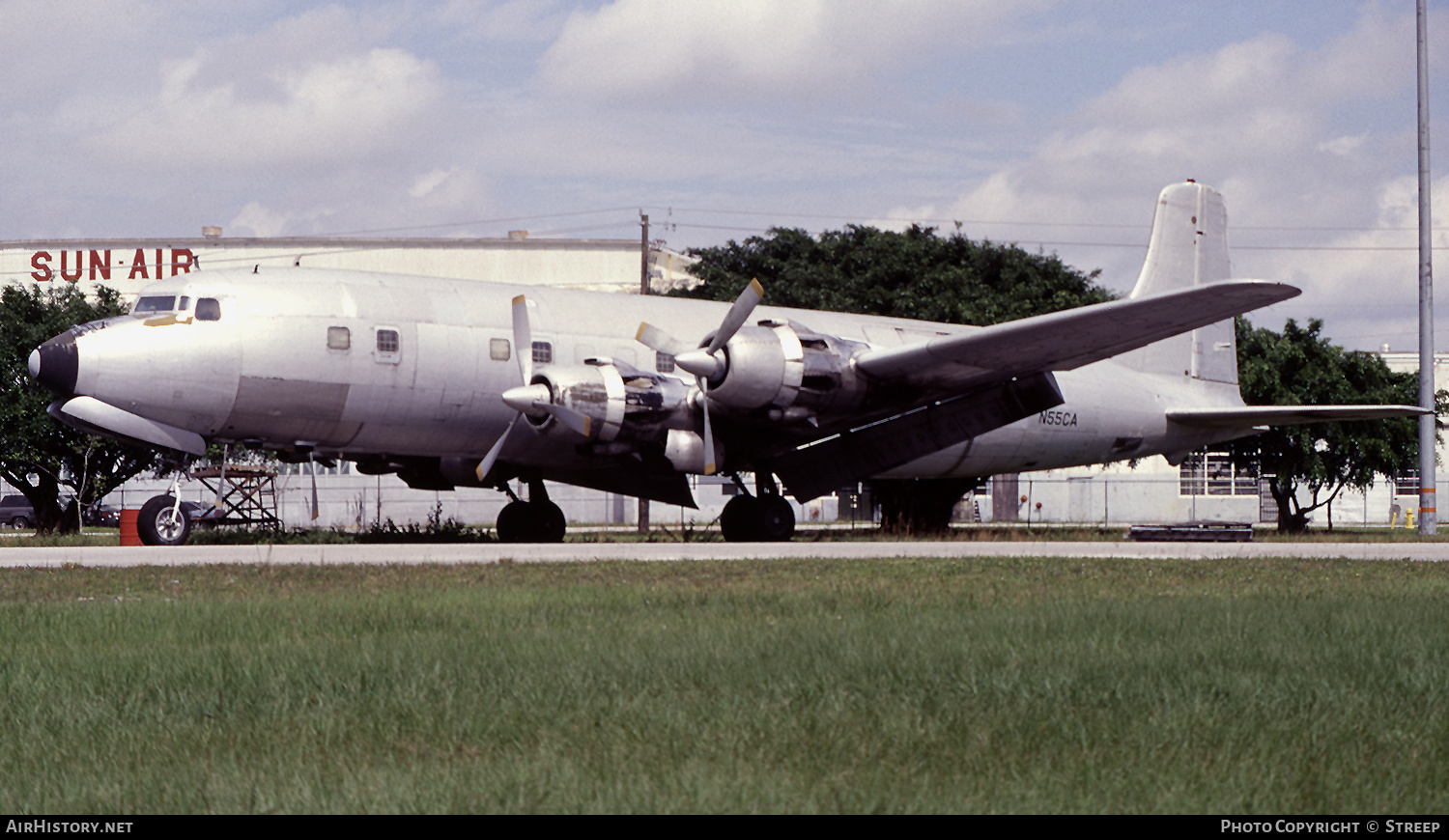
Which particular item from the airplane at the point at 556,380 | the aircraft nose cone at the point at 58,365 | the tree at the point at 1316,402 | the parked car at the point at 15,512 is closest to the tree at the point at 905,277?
the tree at the point at 1316,402

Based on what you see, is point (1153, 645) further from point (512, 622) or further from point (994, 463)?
point (994, 463)

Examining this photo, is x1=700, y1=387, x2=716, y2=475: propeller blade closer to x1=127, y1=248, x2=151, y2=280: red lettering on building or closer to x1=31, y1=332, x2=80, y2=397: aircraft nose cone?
x1=31, y1=332, x2=80, y2=397: aircraft nose cone

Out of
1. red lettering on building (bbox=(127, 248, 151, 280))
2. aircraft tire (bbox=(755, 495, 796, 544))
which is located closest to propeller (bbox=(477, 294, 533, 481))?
aircraft tire (bbox=(755, 495, 796, 544))

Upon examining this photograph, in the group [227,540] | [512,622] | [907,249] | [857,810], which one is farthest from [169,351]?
[907,249]

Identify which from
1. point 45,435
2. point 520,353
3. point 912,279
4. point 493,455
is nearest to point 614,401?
point 520,353

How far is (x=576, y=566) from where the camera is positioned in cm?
1670

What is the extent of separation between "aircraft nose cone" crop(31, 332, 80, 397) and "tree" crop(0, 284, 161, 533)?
505 inches

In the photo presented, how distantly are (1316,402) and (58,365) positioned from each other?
34.3m

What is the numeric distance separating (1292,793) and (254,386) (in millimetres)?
18621

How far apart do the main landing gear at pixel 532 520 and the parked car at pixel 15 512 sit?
42.5 meters

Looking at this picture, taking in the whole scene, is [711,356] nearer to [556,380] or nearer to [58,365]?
[556,380]

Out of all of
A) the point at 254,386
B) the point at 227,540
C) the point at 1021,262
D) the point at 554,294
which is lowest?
the point at 227,540

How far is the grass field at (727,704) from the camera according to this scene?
5383 millimetres

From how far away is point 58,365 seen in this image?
2031 cm
